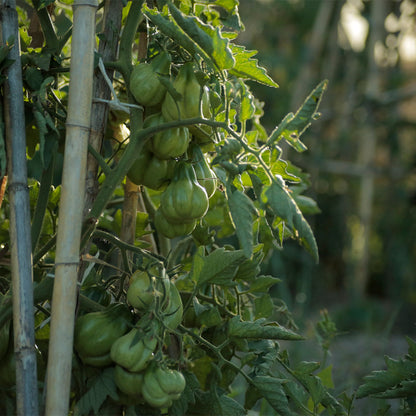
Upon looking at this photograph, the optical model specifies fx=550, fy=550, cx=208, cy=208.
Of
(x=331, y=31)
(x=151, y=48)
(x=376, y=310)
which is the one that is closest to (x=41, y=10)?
(x=151, y=48)

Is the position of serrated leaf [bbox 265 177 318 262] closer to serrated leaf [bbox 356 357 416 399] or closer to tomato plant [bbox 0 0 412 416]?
tomato plant [bbox 0 0 412 416]

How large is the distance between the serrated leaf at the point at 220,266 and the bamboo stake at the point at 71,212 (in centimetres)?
16

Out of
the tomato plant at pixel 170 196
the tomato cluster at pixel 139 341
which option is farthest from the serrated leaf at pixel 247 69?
the tomato cluster at pixel 139 341

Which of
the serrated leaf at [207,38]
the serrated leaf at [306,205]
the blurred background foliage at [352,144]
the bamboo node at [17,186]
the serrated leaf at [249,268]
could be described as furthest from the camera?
the blurred background foliage at [352,144]

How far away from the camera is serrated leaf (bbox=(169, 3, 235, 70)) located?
1.79 ft

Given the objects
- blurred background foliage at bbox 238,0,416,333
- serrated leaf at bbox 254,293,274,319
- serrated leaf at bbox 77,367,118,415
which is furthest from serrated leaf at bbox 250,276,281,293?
blurred background foliage at bbox 238,0,416,333

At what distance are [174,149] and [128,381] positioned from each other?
0.27 metres

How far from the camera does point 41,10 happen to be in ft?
2.29

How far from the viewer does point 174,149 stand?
0.66m

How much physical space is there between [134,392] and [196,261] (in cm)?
18

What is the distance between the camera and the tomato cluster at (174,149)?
64 cm

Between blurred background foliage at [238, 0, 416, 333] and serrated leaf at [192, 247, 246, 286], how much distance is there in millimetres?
2691

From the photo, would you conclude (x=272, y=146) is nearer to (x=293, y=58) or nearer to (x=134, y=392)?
(x=134, y=392)

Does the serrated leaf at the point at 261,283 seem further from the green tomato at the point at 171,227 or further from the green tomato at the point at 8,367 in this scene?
the green tomato at the point at 8,367
